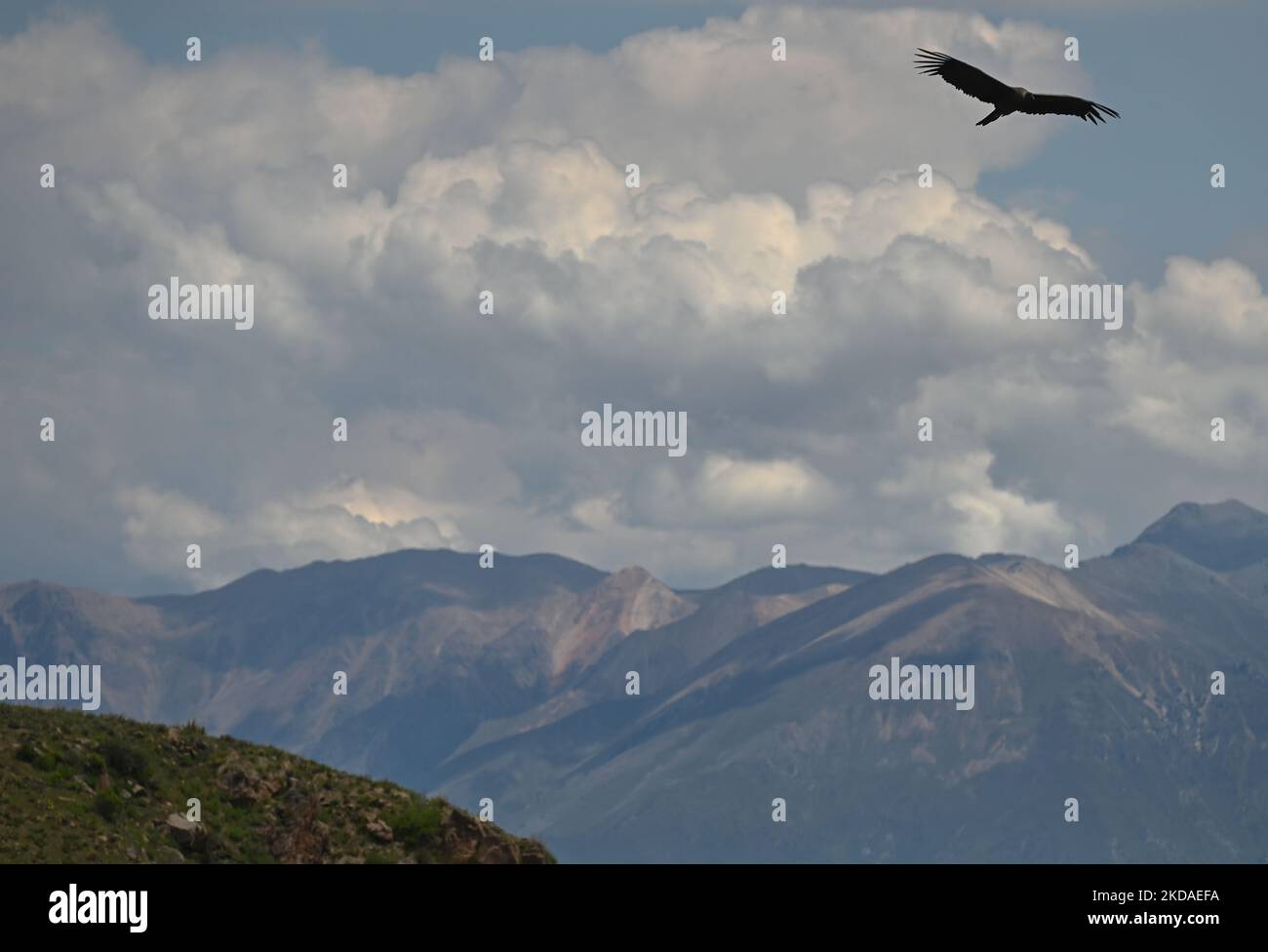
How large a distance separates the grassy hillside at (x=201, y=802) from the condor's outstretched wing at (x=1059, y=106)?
4365cm

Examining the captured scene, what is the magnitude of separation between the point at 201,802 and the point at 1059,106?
170 feet

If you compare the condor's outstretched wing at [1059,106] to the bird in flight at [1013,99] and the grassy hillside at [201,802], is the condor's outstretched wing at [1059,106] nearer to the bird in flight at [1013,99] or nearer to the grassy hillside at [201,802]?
the bird in flight at [1013,99]

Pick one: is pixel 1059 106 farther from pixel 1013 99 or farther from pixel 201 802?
pixel 201 802

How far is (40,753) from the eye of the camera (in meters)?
88.8

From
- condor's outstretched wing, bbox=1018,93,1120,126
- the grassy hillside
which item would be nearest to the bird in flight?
condor's outstretched wing, bbox=1018,93,1120,126

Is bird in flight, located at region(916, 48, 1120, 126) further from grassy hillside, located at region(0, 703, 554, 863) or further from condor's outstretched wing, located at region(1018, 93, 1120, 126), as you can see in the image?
grassy hillside, located at region(0, 703, 554, 863)

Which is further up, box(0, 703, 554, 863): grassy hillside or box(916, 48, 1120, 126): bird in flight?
box(916, 48, 1120, 126): bird in flight

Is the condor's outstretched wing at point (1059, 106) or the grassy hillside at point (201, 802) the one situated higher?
the condor's outstretched wing at point (1059, 106)

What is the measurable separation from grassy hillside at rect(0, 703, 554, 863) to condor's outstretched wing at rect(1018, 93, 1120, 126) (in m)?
43.6

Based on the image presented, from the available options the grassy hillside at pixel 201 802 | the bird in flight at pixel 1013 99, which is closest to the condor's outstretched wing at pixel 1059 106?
the bird in flight at pixel 1013 99

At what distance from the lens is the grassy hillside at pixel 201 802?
275 feet

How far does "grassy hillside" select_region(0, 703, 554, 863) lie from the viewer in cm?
8394
